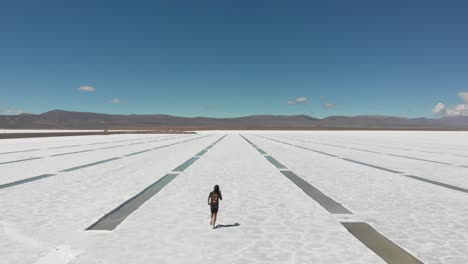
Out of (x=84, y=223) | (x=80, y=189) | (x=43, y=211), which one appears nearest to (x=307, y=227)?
(x=84, y=223)

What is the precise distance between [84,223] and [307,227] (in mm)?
3605

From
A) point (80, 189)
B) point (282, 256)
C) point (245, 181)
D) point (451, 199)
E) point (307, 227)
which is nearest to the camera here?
point (282, 256)

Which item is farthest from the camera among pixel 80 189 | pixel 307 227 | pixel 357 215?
pixel 80 189

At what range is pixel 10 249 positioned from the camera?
4.88 metres

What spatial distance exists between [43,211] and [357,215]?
19.1ft

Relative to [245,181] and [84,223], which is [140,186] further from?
[84,223]

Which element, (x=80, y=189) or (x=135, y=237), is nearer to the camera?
(x=135, y=237)

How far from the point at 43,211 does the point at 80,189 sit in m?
2.65

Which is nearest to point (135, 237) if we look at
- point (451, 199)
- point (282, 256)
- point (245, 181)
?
point (282, 256)

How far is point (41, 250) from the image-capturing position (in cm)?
480

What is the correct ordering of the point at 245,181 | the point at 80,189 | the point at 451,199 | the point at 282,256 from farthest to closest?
1. the point at 245,181
2. the point at 80,189
3. the point at 451,199
4. the point at 282,256

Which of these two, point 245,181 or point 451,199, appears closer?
point 451,199

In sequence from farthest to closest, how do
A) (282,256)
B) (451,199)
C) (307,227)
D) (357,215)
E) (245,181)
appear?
(245,181) → (451,199) → (357,215) → (307,227) → (282,256)

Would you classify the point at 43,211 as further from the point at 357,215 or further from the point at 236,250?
the point at 357,215
